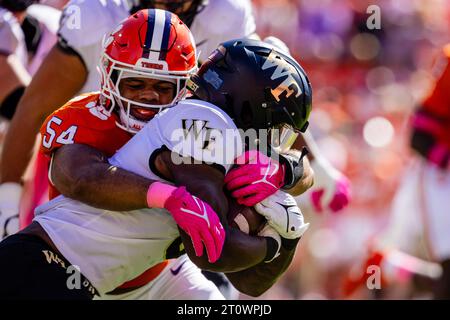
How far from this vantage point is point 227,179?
10.3ft

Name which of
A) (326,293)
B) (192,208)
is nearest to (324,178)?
(192,208)

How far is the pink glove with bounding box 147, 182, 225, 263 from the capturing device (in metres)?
2.94

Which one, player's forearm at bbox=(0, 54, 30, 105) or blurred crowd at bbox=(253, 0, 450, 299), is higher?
player's forearm at bbox=(0, 54, 30, 105)

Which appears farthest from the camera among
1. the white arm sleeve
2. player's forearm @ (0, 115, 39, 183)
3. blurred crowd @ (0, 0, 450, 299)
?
blurred crowd @ (0, 0, 450, 299)

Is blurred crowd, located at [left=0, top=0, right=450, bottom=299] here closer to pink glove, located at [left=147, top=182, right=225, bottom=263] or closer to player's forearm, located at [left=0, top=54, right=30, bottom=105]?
player's forearm, located at [left=0, top=54, right=30, bottom=105]

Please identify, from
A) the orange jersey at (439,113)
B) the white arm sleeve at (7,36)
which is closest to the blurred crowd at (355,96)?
the white arm sleeve at (7,36)

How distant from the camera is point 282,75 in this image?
3271 millimetres

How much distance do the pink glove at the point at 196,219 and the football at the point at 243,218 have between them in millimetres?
142

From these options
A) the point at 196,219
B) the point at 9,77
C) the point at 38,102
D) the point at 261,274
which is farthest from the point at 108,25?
the point at 196,219

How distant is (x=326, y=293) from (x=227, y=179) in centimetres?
407

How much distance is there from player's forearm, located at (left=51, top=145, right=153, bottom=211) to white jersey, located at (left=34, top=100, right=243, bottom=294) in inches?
2.6

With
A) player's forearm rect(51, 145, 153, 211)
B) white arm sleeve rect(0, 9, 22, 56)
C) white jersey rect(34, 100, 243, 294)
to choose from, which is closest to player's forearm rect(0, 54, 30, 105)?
white arm sleeve rect(0, 9, 22, 56)

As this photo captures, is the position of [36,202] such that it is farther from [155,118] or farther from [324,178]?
[155,118]

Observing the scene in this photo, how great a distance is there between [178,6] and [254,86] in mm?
1157
